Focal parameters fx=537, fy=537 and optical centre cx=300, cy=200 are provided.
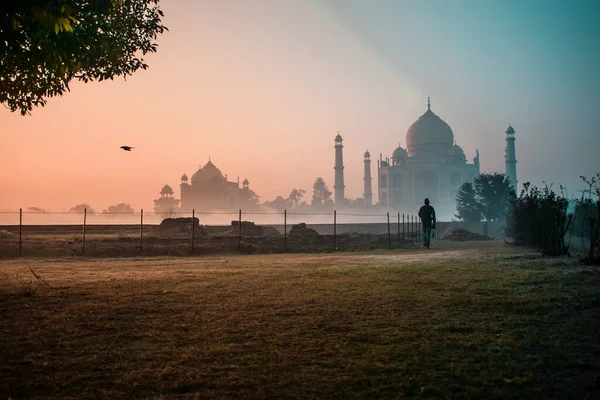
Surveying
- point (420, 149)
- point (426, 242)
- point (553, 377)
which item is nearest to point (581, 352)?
point (553, 377)

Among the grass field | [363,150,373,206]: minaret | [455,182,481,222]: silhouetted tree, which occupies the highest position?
[363,150,373,206]: minaret

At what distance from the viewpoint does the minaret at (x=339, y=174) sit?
81.0 m

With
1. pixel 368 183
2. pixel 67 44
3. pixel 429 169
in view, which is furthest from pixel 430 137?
pixel 67 44

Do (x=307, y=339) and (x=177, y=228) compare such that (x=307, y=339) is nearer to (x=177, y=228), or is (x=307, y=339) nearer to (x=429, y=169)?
(x=177, y=228)

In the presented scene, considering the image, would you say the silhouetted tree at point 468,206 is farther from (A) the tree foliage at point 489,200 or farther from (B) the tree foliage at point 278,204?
(B) the tree foliage at point 278,204

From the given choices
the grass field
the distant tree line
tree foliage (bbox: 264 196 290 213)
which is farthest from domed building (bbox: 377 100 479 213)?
the grass field

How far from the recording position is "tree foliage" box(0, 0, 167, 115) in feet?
21.9

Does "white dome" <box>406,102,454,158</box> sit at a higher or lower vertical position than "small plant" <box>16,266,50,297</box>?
higher

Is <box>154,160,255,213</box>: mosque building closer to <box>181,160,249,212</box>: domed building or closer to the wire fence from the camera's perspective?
<box>181,160,249,212</box>: domed building

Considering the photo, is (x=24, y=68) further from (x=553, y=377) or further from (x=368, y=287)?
(x=553, y=377)

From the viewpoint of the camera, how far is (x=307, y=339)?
14.1ft

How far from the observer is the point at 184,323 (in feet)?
16.3

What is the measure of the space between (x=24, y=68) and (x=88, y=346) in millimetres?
5570

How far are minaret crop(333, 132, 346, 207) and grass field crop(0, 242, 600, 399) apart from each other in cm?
7397
